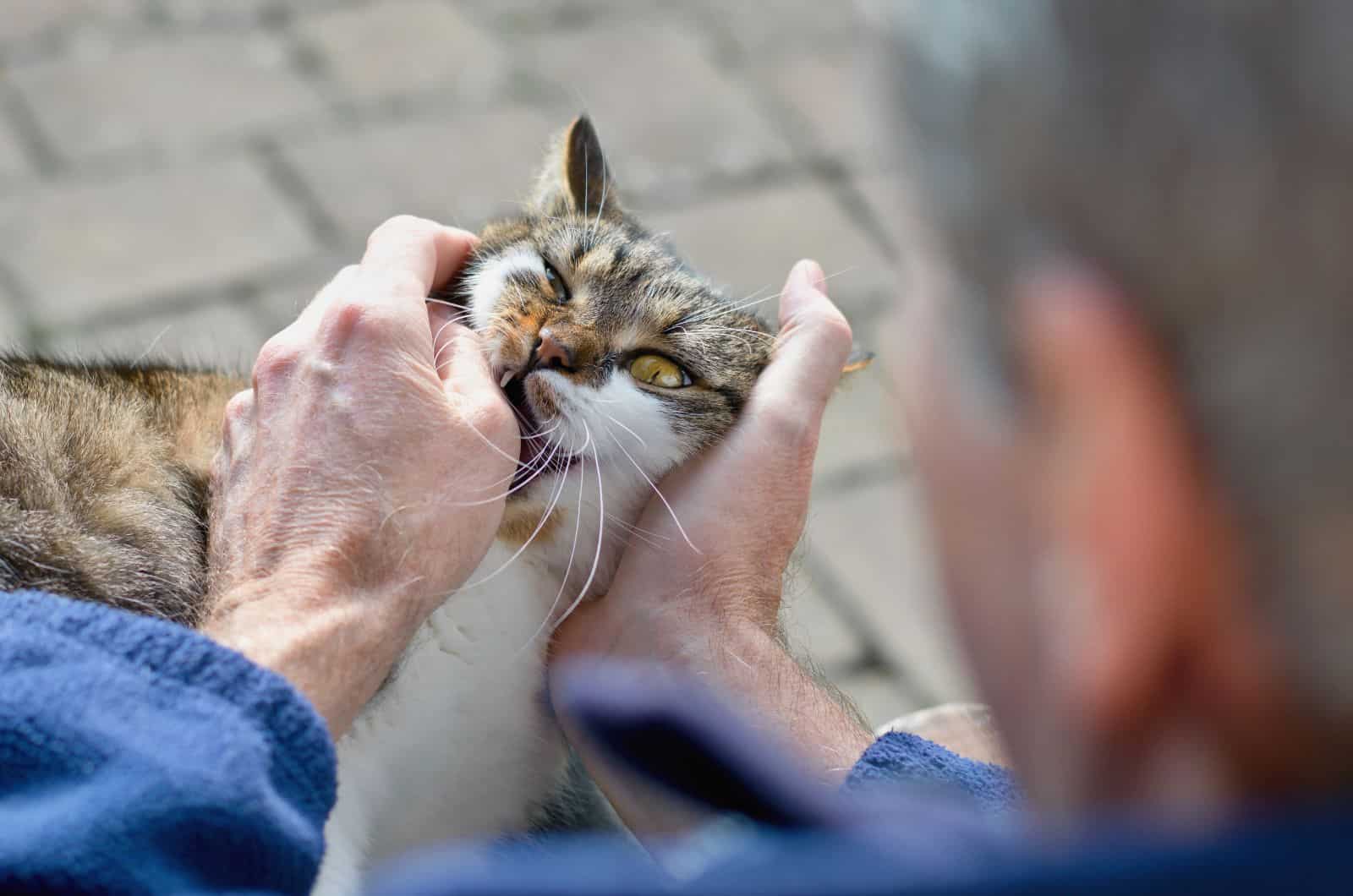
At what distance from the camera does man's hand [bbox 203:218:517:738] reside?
1255mm

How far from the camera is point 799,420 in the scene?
1.63 m

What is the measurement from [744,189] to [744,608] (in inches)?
78.9

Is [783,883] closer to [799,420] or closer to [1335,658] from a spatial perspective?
[1335,658]

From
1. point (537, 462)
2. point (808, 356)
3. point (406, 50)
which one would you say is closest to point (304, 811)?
point (537, 462)

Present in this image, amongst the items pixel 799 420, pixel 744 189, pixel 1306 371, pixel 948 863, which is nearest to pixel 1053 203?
pixel 1306 371

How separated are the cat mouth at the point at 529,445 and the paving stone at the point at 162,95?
203cm

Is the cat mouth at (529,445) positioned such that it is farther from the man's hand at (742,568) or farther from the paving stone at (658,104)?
the paving stone at (658,104)

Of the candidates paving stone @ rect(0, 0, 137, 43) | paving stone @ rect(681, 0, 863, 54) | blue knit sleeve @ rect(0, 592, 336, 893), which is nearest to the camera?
blue knit sleeve @ rect(0, 592, 336, 893)

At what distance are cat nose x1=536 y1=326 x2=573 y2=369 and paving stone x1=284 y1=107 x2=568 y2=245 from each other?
1.62 meters

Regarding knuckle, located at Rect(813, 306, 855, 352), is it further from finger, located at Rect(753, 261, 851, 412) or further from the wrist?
the wrist

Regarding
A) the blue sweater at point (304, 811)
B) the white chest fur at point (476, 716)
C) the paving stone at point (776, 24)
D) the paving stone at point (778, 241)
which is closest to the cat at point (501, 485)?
the white chest fur at point (476, 716)

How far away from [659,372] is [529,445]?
19 centimetres

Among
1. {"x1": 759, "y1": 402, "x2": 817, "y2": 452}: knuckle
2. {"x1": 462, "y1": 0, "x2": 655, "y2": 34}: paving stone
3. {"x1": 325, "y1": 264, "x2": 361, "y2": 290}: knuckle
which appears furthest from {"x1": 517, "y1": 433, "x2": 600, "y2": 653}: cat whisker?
{"x1": 462, "y1": 0, "x2": 655, "y2": 34}: paving stone

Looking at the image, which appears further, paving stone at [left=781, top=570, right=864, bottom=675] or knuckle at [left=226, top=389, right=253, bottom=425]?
paving stone at [left=781, top=570, right=864, bottom=675]
